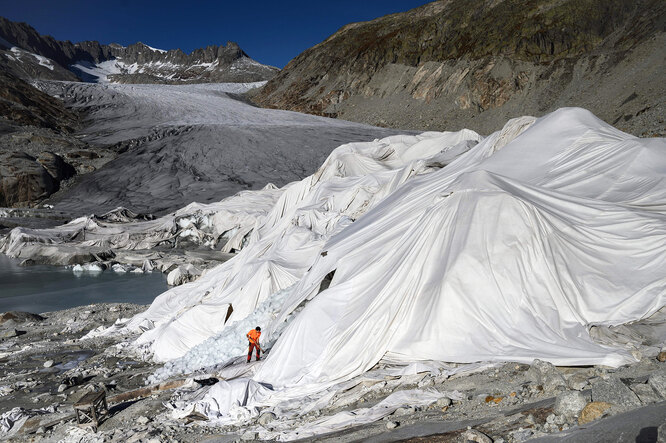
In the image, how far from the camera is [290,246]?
14461 mm

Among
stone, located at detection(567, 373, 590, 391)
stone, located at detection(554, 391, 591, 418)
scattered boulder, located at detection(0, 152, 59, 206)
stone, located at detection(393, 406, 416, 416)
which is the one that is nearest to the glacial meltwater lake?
scattered boulder, located at detection(0, 152, 59, 206)

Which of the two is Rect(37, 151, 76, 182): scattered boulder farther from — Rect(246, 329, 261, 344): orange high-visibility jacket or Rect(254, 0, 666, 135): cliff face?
Rect(246, 329, 261, 344): orange high-visibility jacket

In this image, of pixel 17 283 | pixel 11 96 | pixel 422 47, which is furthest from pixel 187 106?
pixel 17 283

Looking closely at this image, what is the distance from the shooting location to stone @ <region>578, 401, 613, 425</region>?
4.06 m

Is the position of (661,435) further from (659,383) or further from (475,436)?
(475,436)

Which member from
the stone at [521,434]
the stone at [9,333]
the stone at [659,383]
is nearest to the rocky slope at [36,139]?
the stone at [9,333]

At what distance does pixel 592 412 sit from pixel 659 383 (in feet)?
1.86

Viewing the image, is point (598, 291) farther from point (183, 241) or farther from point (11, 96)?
point (11, 96)

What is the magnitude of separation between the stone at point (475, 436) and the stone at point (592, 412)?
0.72 metres

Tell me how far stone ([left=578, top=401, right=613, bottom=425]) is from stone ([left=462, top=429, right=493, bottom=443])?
722mm

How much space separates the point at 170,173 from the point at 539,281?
38.5 m

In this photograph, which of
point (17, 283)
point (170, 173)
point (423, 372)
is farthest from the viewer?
point (170, 173)

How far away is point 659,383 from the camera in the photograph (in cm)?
409

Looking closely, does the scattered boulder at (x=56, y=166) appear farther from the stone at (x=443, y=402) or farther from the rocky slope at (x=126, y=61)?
the rocky slope at (x=126, y=61)
